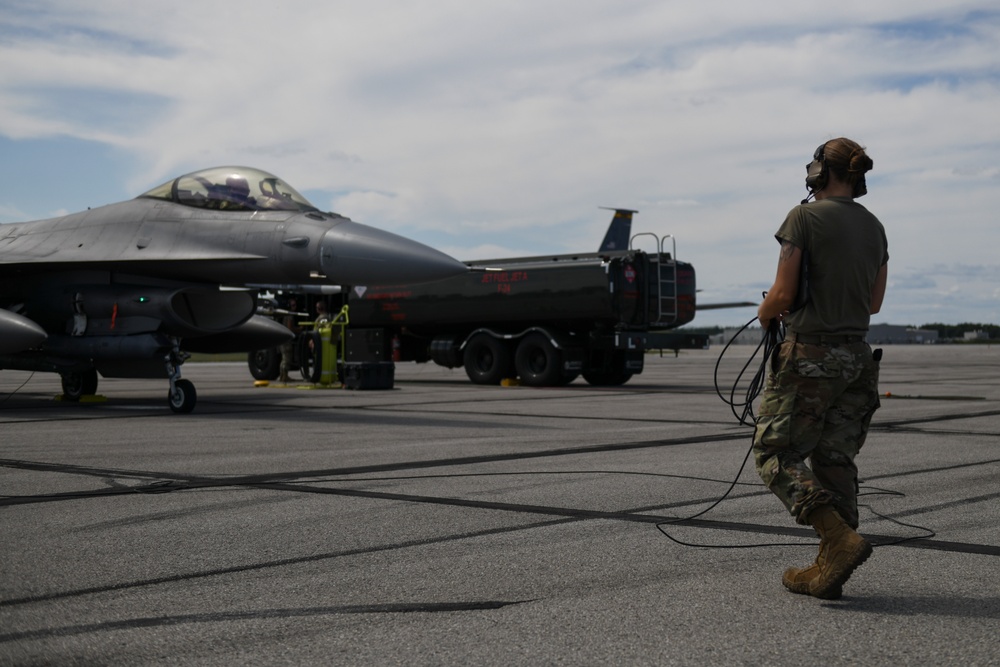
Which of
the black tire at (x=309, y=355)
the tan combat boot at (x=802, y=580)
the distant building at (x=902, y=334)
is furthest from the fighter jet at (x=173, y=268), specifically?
the distant building at (x=902, y=334)

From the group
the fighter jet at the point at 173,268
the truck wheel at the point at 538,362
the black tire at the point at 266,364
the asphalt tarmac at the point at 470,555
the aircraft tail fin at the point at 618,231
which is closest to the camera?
the asphalt tarmac at the point at 470,555

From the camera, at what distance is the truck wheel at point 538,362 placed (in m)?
21.7

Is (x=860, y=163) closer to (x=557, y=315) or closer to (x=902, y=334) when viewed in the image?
(x=557, y=315)

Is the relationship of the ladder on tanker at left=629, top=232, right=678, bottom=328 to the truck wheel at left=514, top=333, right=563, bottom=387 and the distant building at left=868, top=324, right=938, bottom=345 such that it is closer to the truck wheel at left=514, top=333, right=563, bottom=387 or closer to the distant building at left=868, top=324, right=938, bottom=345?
the truck wheel at left=514, top=333, right=563, bottom=387

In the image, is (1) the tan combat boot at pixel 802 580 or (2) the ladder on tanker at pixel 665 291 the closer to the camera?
(1) the tan combat boot at pixel 802 580

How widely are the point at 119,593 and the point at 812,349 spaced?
114 inches

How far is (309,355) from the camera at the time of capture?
23.1 m

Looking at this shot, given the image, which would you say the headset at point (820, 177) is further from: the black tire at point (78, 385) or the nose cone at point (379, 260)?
the black tire at point (78, 385)

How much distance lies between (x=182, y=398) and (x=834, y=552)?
11481 mm

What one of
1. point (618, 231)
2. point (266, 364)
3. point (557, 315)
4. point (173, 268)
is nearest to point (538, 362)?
point (557, 315)

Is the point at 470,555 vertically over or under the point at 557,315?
under

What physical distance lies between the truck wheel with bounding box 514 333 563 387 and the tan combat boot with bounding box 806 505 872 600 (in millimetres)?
17511

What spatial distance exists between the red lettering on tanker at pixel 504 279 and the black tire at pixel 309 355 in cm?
374

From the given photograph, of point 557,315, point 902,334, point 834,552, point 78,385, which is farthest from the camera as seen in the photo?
point 902,334
